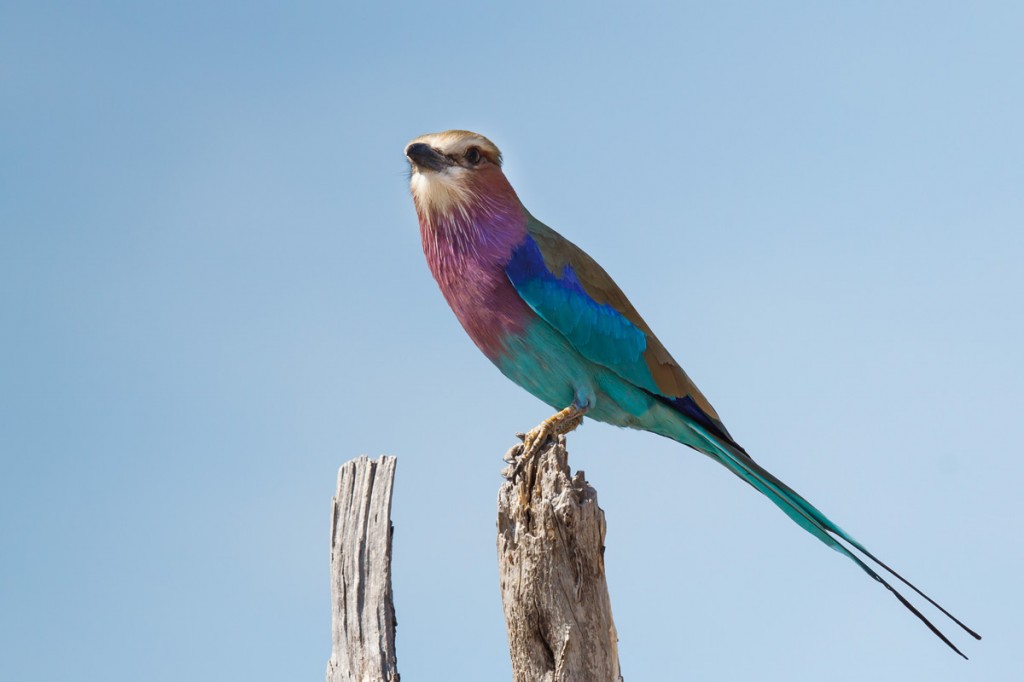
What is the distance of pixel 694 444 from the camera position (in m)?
5.75

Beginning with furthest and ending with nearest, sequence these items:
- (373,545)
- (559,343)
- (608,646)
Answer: (559,343), (373,545), (608,646)

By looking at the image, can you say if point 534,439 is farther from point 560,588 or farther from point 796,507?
point 796,507

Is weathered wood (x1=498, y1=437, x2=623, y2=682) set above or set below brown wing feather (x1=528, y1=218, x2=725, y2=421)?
below

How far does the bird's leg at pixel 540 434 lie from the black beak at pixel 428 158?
145 cm

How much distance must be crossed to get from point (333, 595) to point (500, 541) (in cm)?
90

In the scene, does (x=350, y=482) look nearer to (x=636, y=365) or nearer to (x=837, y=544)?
(x=636, y=365)

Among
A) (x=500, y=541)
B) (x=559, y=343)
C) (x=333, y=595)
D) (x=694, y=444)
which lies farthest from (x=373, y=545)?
(x=694, y=444)

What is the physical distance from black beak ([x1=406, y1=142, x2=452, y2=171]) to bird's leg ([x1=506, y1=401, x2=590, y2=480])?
1.45 m

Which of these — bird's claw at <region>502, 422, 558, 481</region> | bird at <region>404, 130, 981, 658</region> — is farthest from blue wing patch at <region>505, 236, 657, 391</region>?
bird's claw at <region>502, 422, 558, 481</region>

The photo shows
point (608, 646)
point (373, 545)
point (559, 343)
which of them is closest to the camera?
point (608, 646)

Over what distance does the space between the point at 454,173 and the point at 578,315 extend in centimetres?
101

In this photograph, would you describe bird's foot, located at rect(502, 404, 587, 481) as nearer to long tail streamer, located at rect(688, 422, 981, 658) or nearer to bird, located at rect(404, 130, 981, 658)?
bird, located at rect(404, 130, 981, 658)

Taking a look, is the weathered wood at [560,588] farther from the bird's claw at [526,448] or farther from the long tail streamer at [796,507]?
the long tail streamer at [796,507]

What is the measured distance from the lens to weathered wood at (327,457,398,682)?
4.86 meters
